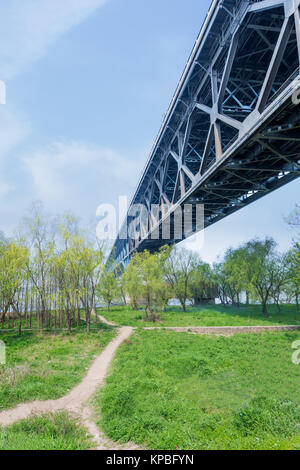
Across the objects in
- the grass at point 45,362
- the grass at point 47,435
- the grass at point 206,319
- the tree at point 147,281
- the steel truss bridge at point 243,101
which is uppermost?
the steel truss bridge at point 243,101

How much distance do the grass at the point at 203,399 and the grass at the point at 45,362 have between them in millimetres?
1708

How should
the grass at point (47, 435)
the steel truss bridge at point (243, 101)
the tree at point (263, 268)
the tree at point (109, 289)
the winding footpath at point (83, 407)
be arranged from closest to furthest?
the grass at point (47, 435) < the winding footpath at point (83, 407) < the steel truss bridge at point (243, 101) < the tree at point (263, 268) < the tree at point (109, 289)

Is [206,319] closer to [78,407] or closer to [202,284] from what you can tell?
[78,407]

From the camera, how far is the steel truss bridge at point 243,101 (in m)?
11.1

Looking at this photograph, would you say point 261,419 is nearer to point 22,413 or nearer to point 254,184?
point 22,413

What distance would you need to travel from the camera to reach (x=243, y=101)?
939 inches

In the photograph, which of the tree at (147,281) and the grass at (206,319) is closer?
the grass at (206,319)

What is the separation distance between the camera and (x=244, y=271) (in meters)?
31.6

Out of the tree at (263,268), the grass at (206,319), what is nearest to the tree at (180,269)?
the grass at (206,319)

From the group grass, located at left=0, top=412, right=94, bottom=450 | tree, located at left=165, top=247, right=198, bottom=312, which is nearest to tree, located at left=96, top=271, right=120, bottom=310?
tree, located at left=165, top=247, right=198, bottom=312

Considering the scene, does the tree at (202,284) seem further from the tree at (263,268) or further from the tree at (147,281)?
the tree at (147,281)

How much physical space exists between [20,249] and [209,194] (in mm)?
15671

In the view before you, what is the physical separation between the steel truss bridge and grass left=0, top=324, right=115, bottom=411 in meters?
13.2

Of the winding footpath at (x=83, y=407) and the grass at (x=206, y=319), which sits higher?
the winding footpath at (x=83, y=407)
